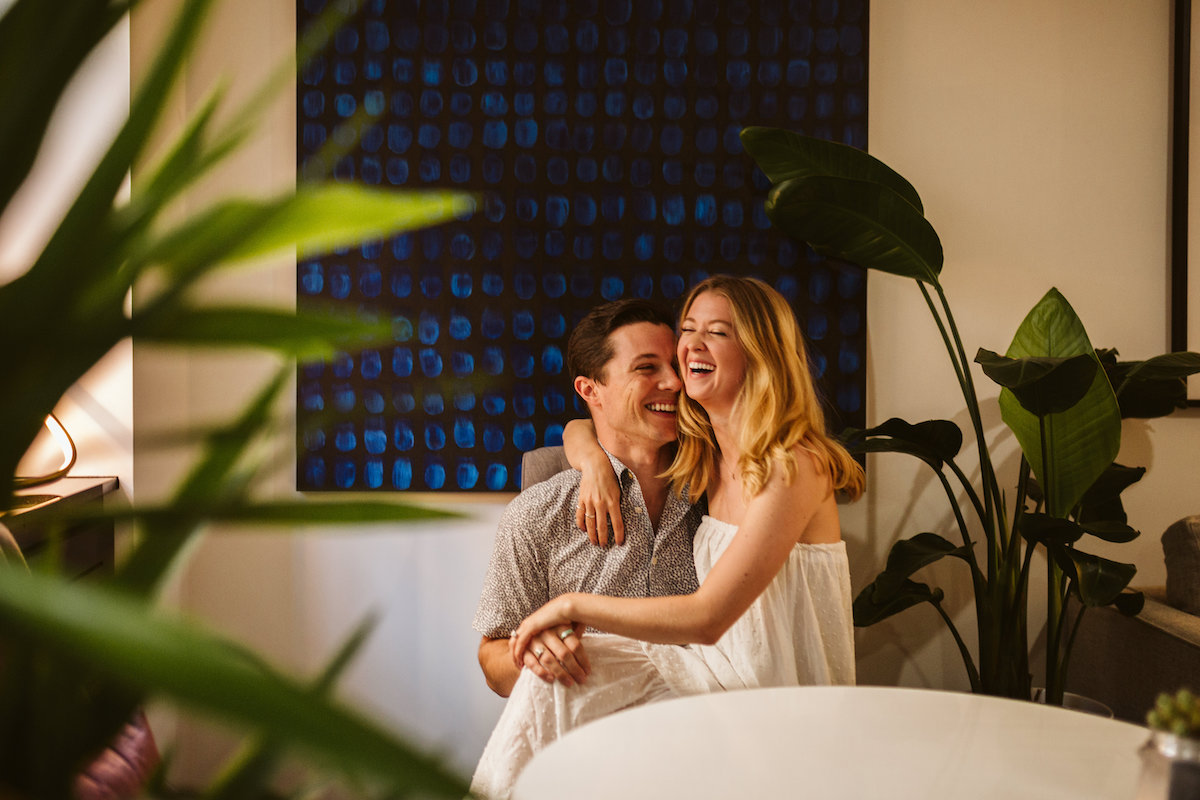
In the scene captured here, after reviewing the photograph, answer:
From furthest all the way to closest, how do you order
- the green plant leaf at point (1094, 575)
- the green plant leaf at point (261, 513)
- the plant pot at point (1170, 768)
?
the green plant leaf at point (1094, 575) → the plant pot at point (1170, 768) → the green plant leaf at point (261, 513)

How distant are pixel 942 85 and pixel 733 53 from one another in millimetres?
656

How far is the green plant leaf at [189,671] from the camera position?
151mm

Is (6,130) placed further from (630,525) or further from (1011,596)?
(1011,596)

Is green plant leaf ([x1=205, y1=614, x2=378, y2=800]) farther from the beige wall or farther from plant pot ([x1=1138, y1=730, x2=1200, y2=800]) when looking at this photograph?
the beige wall

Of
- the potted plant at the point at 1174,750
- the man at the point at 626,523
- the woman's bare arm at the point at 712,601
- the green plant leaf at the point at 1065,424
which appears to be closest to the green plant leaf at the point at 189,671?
the potted plant at the point at 1174,750

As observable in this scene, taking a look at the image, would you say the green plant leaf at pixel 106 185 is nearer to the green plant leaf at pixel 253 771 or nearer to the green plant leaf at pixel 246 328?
the green plant leaf at pixel 246 328

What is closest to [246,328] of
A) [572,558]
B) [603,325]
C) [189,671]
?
[189,671]

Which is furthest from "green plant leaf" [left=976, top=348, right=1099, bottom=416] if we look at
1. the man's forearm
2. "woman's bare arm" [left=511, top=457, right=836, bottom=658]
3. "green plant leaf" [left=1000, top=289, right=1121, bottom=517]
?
the man's forearm

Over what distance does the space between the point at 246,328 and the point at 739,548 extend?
1.53 meters

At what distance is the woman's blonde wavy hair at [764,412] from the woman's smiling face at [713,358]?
0.02m

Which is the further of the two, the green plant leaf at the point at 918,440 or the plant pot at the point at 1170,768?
the green plant leaf at the point at 918,440

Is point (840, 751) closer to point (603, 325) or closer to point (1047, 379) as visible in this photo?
point (1047, 379)

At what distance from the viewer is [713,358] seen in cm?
191

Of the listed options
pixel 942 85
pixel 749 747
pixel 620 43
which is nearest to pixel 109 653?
pixel 749 747
